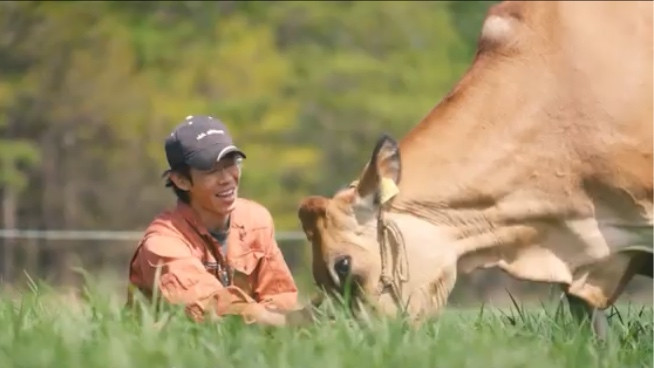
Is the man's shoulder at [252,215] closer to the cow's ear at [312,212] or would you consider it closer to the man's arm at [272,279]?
the man's arm at [272,279]

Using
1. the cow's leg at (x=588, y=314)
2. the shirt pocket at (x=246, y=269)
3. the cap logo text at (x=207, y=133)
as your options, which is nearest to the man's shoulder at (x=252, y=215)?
the shirt pocket at (x=246, y=269)

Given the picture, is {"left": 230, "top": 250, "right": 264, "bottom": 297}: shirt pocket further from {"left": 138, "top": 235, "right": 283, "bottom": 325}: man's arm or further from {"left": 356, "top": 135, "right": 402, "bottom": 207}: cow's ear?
{"left": 356, "top": 135, "right": 402, "bottom": 207}: cow's ear

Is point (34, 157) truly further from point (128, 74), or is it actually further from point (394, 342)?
point (394, 342)

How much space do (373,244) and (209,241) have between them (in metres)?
0.91

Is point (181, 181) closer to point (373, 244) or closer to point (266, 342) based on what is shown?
point (373, 244)

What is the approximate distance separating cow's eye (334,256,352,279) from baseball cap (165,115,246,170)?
2.75 ft

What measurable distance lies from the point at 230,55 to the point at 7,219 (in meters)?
3.69

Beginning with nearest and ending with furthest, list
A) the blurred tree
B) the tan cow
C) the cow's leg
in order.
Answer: the cow's leg, the tan cow, the blurred tree

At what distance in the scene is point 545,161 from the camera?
7.09m

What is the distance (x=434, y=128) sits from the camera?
715cm

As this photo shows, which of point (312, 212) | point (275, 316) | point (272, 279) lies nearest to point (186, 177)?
point (272, 279)

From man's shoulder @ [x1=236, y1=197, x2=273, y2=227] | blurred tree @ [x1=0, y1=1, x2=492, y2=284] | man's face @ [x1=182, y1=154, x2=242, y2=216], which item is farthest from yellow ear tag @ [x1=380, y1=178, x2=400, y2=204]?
blurred tree @ [x1=0, y1=1, x2=492, y2=284]

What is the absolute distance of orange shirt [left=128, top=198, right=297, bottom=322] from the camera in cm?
561

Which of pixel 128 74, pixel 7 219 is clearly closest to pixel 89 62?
pixel 128 74
